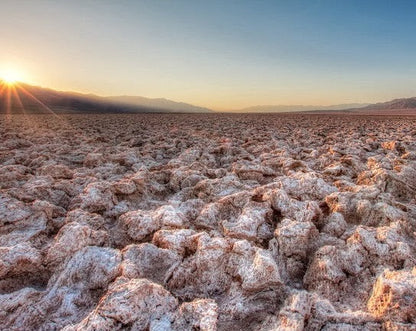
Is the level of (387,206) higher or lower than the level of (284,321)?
higher

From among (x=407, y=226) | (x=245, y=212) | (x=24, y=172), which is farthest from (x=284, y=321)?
(x=24, y=172)

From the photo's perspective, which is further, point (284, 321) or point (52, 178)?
point (52, 178)

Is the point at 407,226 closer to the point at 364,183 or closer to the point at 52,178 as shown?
the point at 364,183

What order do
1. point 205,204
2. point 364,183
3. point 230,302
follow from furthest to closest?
point 364,183 < point 205,204 < point 230,302

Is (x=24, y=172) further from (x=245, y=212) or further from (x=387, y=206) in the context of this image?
(x=387, y=206)

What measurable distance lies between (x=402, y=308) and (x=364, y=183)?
2.79 meters

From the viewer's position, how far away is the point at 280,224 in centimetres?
277

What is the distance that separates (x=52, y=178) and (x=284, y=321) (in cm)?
372

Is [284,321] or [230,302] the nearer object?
[284,321]

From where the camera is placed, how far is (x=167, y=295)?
183 cm

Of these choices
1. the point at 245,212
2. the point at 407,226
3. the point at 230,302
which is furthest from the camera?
the point at 245,212

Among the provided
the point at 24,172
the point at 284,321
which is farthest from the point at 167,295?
the point at 24,172

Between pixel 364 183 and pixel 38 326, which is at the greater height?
pixel 364 183

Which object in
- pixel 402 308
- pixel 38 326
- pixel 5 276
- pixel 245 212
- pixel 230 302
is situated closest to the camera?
pixel 402 308
